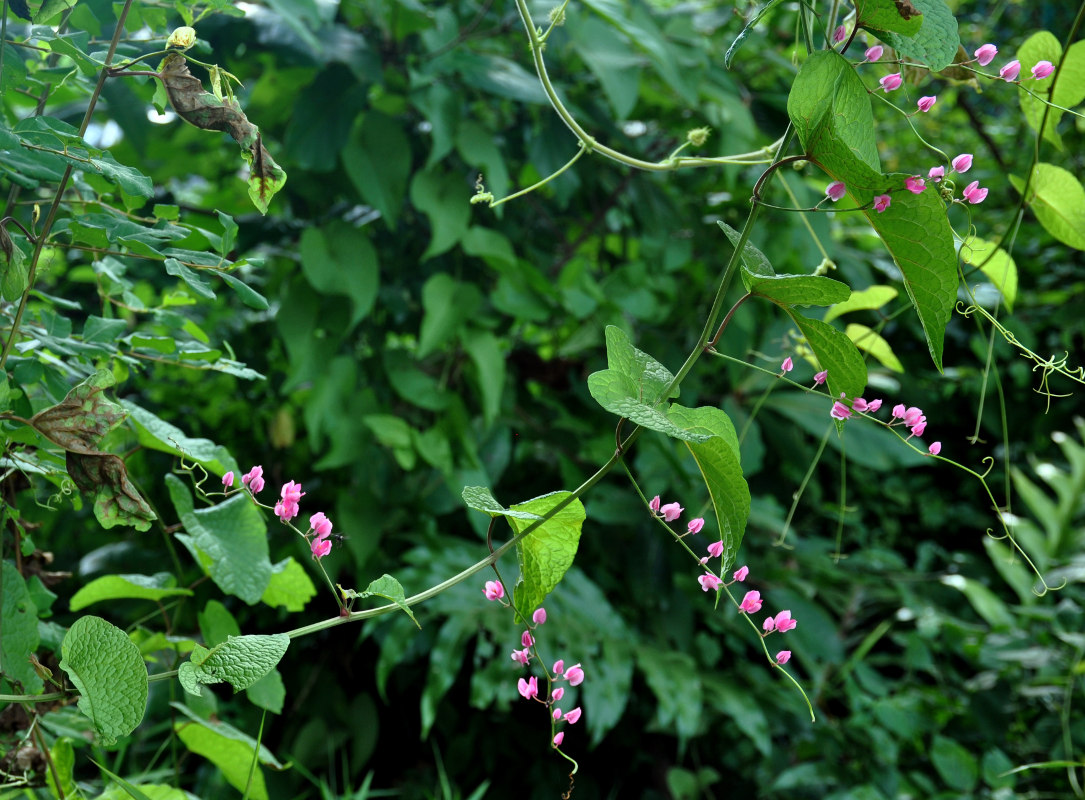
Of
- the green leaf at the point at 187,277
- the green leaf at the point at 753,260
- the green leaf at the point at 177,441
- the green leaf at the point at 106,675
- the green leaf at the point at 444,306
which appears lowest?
the green leaf at the point at 444,306

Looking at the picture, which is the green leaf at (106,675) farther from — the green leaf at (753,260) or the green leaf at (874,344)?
the green leaf at (874,344)

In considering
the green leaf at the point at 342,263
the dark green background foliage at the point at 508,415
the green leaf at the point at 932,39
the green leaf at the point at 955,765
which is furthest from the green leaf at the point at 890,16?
the green leaf at the point at 955,765

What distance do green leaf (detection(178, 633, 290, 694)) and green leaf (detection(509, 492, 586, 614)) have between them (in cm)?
9

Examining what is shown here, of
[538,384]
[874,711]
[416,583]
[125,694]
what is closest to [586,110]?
[538,384]

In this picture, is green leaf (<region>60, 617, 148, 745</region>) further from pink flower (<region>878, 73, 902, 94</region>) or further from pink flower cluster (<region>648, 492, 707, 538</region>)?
pink flower (<region>878, 73, 902, 94</region>)

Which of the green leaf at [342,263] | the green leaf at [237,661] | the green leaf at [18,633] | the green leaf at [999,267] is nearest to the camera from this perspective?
the green leaf at [237,661]

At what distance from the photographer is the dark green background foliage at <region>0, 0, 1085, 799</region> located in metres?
1.00

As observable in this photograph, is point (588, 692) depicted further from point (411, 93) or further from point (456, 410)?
point (411, 93)

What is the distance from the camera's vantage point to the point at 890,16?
0.28m

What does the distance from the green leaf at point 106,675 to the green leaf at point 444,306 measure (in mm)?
684

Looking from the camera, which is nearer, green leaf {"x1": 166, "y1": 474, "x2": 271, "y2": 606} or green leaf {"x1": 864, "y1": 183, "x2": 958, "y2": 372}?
green leaf {"x1": 864, "y1": 183, "x2": 958, "y2": 372}

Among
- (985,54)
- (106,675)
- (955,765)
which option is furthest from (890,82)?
(955,765)

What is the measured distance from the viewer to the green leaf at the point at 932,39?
0.29 meters

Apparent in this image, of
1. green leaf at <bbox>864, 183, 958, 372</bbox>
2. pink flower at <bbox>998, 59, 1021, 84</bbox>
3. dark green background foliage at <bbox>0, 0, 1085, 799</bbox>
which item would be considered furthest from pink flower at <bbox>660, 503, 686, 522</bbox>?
dark green background foliage at <bbox>0, 0, 1085, 799</bbox>
